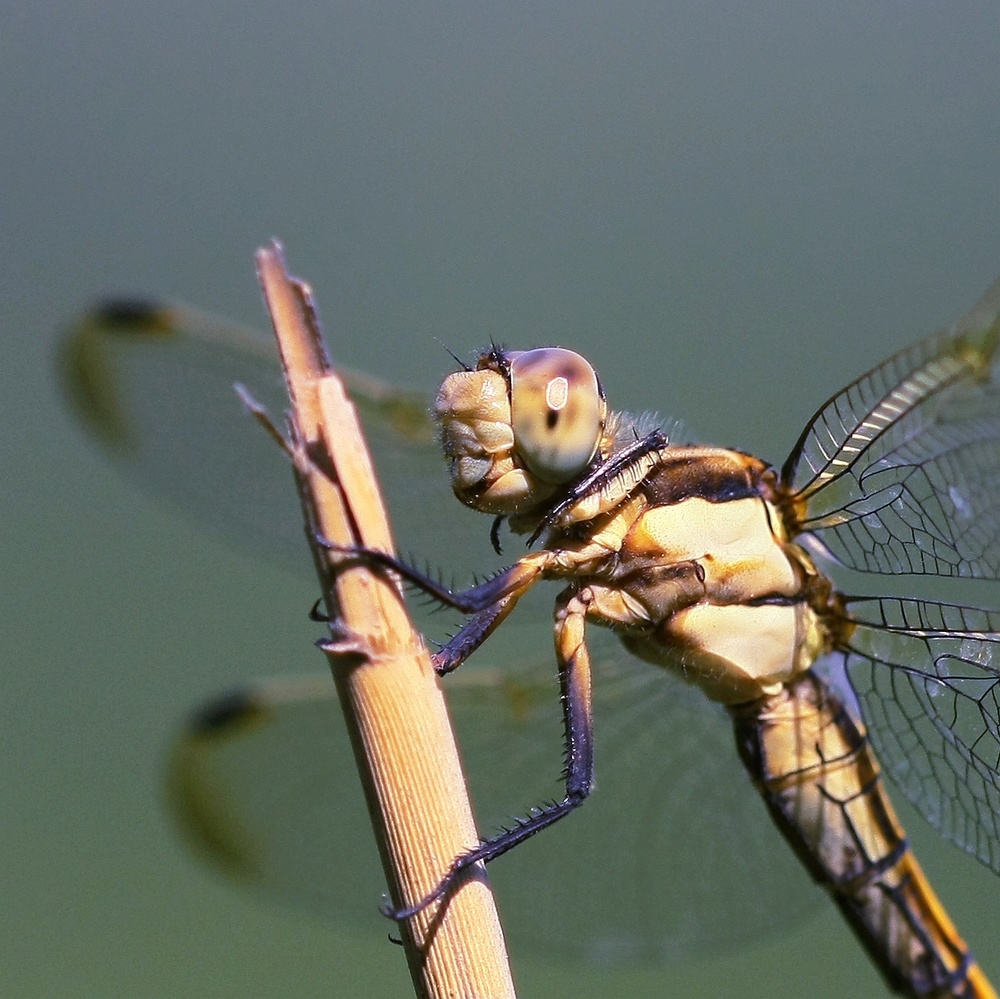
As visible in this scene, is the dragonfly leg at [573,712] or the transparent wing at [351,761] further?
the transparent wing at [351,761]

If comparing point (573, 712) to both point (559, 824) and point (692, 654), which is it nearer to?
point (692, 654)

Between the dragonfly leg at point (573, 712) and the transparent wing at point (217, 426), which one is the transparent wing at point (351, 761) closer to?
the transparent wing at point (217, 426)

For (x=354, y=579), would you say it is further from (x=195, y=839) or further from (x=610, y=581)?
(x=195, y=839)

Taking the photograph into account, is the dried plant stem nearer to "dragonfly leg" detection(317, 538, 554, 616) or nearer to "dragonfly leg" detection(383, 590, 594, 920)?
"dragonfly leg" detection(317, 538, 554, 616)

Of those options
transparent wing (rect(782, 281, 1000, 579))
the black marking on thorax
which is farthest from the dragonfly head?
transparent wing (rect(782, 281, 1000, 579))

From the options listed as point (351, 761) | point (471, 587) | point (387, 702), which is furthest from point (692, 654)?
point (351, 761)

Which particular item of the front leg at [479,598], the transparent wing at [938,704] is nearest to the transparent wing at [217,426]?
the front leg at [479,598]

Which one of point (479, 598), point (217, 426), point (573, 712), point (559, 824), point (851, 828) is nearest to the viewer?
point (479, 598)
